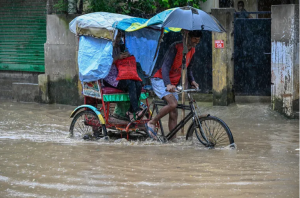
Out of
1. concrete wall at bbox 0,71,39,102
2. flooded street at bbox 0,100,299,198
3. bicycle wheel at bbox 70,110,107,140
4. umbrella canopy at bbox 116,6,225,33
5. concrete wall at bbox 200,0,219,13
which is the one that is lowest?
flooded street at bbox 0,100,299,198

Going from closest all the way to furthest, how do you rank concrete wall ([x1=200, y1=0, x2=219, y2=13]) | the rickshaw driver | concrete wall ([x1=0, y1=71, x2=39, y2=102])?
1. the rickshaw driver
2. concrete wall ([x1=0, y1=71, x2=39, y2=102])
3. concrete wall ([x1=200, y1=0, x2=219, y2=13])

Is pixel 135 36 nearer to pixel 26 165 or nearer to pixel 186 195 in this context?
pixel 26 165

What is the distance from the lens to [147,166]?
21.6ft

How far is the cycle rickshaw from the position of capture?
8211 mm

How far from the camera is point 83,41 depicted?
8.69 m

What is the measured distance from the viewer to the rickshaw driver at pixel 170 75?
25.3 ft

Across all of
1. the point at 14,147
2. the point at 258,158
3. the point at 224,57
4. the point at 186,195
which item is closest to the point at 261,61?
the point at 224,57

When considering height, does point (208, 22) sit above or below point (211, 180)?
above

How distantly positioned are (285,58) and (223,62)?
1480 mm

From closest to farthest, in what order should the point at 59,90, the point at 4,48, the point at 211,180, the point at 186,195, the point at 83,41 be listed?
the point at 186,195
the point at 211,180
the point at 83,41
the point at 59,90
the point at 4,48

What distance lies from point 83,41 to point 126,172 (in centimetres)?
310

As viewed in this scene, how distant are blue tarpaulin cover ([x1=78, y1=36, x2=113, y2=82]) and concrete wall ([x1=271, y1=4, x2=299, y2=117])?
3699 millimetres

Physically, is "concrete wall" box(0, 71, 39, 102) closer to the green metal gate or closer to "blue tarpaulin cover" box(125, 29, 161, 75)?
the green metal gate

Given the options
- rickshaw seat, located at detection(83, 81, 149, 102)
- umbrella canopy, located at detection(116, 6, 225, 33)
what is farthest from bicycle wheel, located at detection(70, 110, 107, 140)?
umbrella canopy, located at detection(116, 6, 225, 33)
